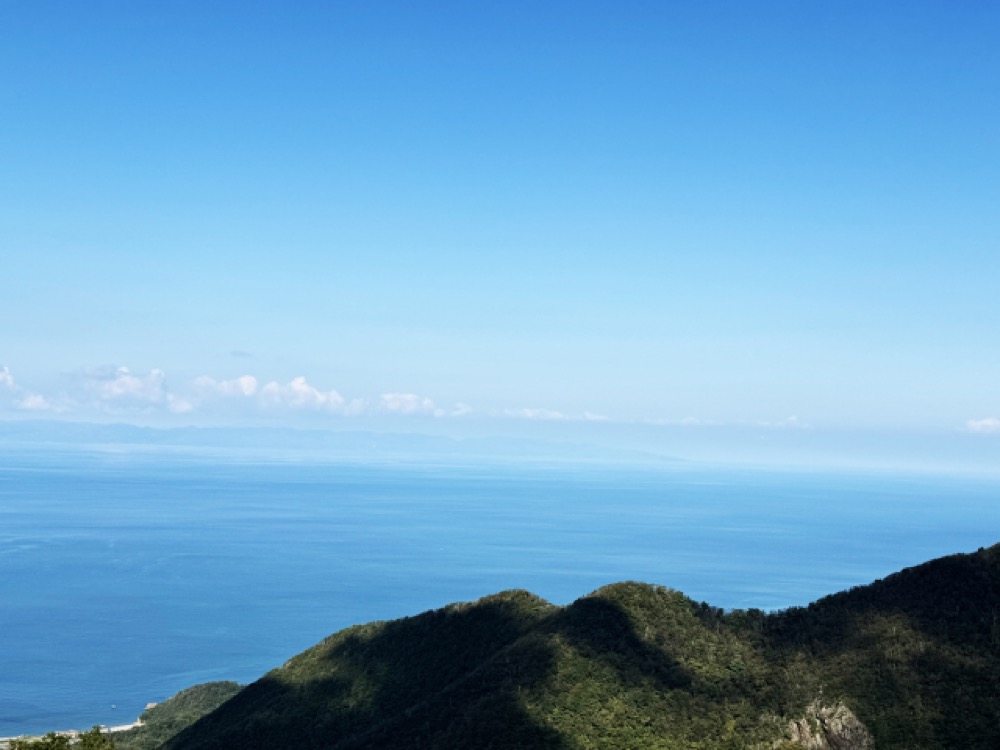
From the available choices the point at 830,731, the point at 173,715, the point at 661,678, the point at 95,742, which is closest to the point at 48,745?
the point at 95,742

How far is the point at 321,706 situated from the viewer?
72688 millimetres

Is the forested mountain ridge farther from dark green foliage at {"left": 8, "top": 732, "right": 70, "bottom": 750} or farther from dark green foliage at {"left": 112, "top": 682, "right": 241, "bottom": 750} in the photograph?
dark green foliage at {"left": 8, "top": 732, "right": 70, "bottom": 750}

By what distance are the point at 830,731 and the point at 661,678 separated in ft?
37.1

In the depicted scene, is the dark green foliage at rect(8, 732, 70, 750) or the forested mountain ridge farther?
the forested mountain ridge

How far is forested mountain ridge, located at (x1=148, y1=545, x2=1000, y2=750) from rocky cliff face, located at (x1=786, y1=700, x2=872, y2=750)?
0.25 ft

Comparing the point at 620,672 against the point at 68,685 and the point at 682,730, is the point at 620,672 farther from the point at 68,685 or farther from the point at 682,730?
the point at 68,685

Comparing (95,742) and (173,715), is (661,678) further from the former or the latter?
(173,715)

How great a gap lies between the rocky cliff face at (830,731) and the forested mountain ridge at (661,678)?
3.0 inches

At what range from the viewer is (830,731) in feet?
168

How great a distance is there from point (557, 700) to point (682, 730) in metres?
7.98

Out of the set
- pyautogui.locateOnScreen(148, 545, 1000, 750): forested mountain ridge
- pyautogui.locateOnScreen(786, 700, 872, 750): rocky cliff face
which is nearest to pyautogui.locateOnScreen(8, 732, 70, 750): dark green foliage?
pyautogui.locateOnScreen(148, 545, 1000, 750): forested mountain ridge

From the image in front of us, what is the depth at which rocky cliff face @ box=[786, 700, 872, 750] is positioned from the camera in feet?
166

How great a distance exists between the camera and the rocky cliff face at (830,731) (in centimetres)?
5056

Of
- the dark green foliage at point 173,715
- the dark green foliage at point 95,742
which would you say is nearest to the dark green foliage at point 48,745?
the dark green foliage at point 95,742
